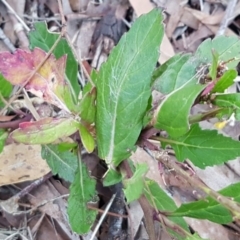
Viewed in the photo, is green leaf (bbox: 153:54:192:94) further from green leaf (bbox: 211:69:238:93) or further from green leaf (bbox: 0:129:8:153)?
green leaf (bbox: 0:129:8:153)

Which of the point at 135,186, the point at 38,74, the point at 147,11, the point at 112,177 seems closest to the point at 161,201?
the point at 112,177

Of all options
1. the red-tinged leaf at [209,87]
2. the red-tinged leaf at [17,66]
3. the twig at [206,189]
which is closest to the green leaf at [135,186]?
the twig at [206,189]

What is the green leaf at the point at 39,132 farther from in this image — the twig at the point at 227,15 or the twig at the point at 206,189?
the twig at the point at 227,15

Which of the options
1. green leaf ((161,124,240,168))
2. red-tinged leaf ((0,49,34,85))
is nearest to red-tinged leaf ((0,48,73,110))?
red-tinged leaf ((0,49,34,85))

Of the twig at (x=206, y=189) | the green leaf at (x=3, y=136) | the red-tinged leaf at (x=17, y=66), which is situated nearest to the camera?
the twig at (x=206, y=189)

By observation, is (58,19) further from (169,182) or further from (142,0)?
(169,182)

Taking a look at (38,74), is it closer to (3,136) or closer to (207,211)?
(3,136)
